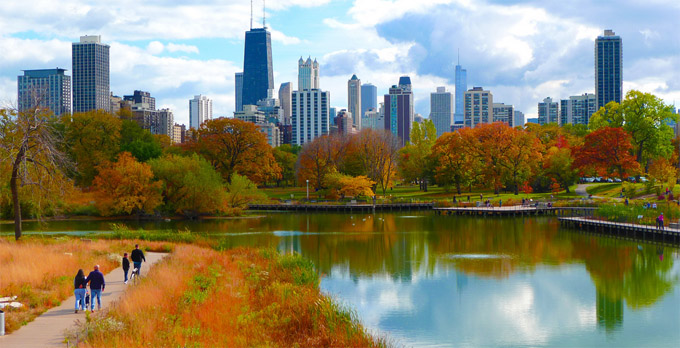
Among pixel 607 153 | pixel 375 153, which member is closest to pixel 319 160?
pixel 375 153

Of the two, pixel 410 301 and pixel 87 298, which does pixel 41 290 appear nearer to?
pixel 87 298

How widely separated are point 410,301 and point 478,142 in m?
66.0

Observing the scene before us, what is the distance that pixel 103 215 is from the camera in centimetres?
7262

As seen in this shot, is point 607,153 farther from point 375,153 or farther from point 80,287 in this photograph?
point 80,287

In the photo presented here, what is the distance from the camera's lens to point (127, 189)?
231 ft

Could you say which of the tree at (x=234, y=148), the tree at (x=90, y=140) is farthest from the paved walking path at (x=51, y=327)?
the tree at (x=234, y=148)

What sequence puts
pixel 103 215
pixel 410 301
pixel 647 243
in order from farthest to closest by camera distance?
pixel 103 215
pixel 647 243
pixel 410 301

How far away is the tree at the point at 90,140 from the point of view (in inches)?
3300

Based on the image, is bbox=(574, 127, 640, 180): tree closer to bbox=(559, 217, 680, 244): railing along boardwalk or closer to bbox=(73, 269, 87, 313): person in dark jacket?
bbox=(559, 217, 680, 244): railing along boardwalk

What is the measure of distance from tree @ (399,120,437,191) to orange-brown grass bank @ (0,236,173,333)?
229ft

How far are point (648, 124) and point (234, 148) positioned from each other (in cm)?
5476

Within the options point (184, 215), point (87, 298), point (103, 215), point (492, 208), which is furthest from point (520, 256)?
point (103, 215)

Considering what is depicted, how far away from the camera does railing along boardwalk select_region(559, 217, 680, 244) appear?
46.9 meters

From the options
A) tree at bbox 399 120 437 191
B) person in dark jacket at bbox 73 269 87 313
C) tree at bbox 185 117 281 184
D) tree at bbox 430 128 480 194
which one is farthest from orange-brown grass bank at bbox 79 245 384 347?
tree at bbox 399 120 437 191
